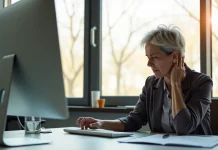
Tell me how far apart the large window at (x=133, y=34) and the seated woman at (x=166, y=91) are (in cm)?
74

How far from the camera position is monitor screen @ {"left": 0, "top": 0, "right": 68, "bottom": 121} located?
3.40 feet

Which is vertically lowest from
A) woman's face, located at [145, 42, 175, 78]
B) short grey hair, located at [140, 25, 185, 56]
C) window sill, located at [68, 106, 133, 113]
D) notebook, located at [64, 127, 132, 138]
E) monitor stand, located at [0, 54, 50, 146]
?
notebook, located at [64, 127, 132, 138]

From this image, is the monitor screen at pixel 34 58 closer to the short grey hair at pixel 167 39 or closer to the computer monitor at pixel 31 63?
the computer monitor at pixel 31 63

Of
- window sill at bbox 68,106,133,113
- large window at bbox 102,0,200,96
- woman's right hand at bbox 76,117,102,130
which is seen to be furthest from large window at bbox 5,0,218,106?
woman's right hand at bbox 76,117,102,130

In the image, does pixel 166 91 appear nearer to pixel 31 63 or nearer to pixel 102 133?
pixel 102 133

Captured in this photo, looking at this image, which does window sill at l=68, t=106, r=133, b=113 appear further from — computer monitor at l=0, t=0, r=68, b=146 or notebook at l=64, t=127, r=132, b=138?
computer monitor at l=0, t=0, r=68, b=146

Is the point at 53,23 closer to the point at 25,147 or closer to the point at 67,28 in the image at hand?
the point at 25,147

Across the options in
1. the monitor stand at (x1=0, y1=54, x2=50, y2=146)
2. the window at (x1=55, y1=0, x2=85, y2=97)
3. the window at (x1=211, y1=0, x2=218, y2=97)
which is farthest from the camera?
the window at (x1=55, y1=0, x2=85, y2=97)

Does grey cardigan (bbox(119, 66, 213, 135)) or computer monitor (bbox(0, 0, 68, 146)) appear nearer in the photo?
computer monitor (bbox(0, 0, 68, 146))

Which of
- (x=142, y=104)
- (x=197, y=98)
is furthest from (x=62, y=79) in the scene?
(x=142, y=104)

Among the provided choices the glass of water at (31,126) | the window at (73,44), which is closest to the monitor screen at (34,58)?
the glass of water at (31,126)

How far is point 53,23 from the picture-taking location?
1.03m

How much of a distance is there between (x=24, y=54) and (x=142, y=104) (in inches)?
39.8

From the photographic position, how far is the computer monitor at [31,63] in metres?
1.04
